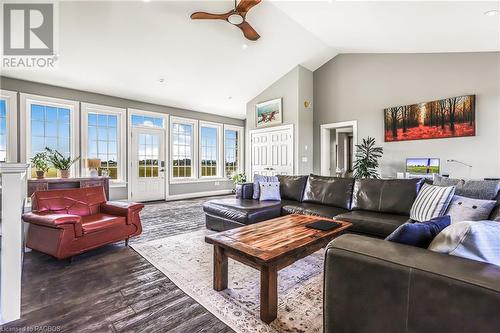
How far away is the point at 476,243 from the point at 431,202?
64.8 inches

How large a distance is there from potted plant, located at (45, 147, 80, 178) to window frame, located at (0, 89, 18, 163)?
49 cm

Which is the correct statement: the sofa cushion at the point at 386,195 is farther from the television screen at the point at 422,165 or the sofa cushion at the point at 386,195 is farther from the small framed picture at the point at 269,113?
the small framed picture at the point at 269,113

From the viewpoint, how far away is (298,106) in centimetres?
582

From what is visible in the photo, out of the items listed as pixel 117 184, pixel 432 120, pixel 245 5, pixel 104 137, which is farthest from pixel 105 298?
pixel 432 120

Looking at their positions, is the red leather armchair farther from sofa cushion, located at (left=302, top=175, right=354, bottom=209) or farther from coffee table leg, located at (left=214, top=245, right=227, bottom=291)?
sofa cushion, located at (left=302, top=175, right=354, bottom=209)

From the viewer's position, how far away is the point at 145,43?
13.8 feet

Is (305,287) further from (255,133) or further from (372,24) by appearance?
(255,133)

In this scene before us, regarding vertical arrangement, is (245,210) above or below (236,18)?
below

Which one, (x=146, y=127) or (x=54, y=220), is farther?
(x=146, y=127)

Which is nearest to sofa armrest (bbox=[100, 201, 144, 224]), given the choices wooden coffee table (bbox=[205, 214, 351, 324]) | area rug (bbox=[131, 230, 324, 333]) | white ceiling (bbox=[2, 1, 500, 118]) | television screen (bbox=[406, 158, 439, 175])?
area rug (bbox=[131, 230, 324, 333])

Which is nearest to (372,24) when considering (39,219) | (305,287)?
(305,287)

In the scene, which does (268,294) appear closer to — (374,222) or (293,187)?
(374,222)

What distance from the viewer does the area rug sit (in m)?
1.64

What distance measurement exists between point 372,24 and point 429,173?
2855 millimetres
